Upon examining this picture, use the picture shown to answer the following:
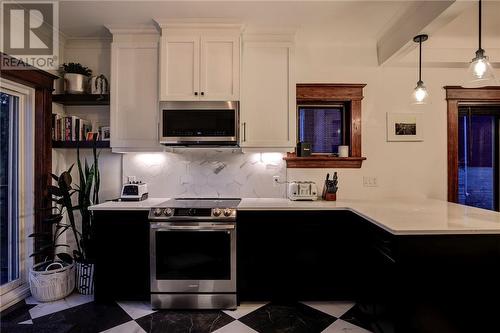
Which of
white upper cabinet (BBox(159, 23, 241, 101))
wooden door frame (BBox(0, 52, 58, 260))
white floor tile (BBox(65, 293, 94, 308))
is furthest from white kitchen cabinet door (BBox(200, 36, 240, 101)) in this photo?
white floor tile (BBox(65, 293, 94, 308))

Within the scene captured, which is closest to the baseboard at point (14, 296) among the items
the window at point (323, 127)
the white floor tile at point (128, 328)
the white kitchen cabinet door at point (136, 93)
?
the white floor tile at point (128, 328)

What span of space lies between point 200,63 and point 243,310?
231cm

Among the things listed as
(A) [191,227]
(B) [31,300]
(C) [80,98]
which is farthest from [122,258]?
(C) [80,98]

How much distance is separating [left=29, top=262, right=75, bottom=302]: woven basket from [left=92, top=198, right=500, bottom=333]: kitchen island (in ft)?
1.29

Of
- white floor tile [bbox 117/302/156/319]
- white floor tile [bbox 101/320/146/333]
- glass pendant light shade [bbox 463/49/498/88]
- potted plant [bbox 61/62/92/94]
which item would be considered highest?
potted plant [bbox 61/62/92/94]

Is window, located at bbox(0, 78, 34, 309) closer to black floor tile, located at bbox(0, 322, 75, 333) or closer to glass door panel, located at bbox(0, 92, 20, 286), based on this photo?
glass door panel, located at bbox(0, 92, 20, 286)

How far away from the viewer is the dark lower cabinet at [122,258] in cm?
242

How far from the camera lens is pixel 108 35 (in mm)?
2947

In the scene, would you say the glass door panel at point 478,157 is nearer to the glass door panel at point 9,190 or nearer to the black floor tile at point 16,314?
the black floor tile at point 16,314

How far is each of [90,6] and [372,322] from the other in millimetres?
3474

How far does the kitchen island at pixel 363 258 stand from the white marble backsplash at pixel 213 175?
567 millimetres

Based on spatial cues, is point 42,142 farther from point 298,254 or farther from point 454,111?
point 454,111

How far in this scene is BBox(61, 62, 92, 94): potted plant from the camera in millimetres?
2842

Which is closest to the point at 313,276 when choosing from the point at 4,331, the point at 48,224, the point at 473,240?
the point at 473,240
